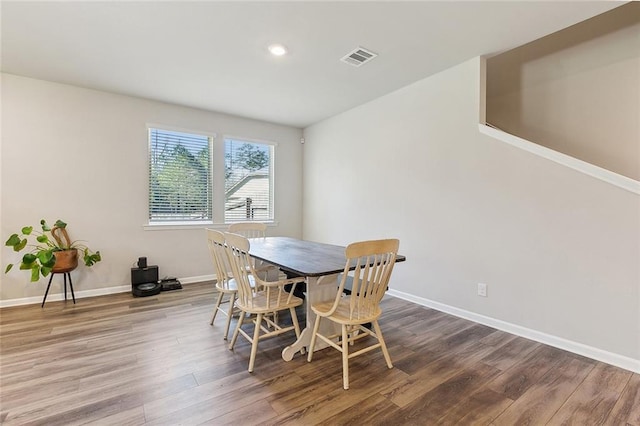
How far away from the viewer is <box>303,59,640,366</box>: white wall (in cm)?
225

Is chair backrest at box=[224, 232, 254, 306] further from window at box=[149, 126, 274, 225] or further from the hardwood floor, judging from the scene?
window at box=[149, 126, 274, 225]

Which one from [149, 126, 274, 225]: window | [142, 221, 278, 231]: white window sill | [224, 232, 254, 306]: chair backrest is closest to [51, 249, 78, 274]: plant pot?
[142, 221, 278, 231]: white window sill

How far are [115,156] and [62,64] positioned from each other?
118 cm

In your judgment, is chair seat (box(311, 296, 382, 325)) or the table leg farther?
the table leg

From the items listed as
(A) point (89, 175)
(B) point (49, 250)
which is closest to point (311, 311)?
(B) point (49, 250)

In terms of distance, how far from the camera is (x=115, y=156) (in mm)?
3928

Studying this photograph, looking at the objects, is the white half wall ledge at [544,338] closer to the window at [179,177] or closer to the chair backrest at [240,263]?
the chair backrest at [240,263]

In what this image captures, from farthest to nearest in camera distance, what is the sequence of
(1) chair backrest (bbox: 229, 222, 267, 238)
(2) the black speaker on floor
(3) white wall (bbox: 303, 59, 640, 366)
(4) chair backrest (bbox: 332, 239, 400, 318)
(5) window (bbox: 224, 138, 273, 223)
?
(5) window (bbox: 224, 138, 273, 223) → (2) the black speaker on floor → (1) chair backrest (bbox: 229, 222, 267, 238) → (3) white wall (bbox: 303, 59, 640, 366) → (4) chair backrest (bbox: 332, 239, 400, 318)

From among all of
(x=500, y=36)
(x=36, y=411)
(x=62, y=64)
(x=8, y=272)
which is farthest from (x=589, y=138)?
(x=8, y=272)

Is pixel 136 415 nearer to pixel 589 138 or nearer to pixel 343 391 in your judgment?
pixel 343 391

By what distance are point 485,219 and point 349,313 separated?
1805 millimetres

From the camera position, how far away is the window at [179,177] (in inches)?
167

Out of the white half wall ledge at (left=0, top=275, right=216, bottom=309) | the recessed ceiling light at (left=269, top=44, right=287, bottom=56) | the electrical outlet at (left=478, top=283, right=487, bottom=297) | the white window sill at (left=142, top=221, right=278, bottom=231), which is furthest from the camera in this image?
the white window sill at (left=142, top=221, right=278, bottom=231)

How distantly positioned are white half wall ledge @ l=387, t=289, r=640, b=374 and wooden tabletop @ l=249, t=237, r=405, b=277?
136cm
